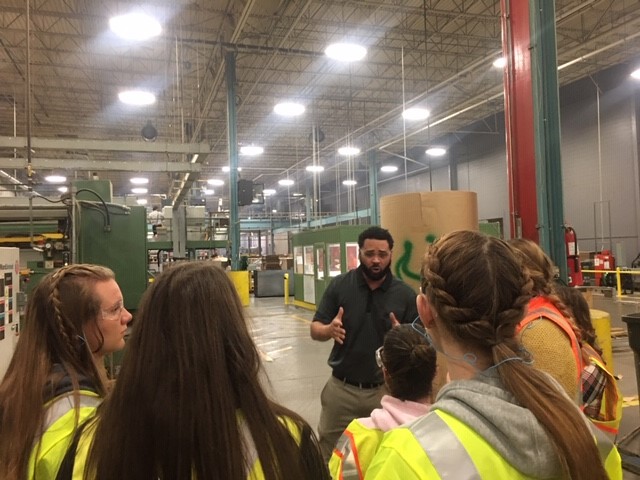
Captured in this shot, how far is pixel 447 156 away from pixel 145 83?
1295cm

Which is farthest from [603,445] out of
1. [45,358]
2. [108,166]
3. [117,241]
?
[108,166]

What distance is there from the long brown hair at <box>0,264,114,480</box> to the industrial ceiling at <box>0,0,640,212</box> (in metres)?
6.07

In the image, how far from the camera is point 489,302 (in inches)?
36.8

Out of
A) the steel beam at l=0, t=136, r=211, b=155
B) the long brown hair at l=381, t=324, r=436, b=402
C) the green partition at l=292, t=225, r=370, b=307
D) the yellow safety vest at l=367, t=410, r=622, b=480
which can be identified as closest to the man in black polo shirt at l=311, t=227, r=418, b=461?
the long brown hair at l=381, t=324, r=436, b=402

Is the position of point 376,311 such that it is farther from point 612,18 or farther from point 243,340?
point 612,18

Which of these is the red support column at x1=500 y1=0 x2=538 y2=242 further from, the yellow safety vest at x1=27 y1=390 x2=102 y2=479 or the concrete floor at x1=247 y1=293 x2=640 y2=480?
the yellow safety vest at x1=27 y1=390 x2=102 y2=479

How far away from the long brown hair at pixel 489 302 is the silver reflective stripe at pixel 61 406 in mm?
915

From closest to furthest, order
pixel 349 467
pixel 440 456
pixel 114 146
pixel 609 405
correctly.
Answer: pixel 440 456 < pixel 349 467 < pixel 609 405 < pixel 114 146

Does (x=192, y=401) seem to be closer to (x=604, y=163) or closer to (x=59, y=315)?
(x=59, y=315)

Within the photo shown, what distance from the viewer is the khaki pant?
8.34ft

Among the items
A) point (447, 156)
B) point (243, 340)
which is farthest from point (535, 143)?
point (447, 156)

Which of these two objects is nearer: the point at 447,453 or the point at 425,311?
the point at 447,453

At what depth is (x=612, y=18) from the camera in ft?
35.8

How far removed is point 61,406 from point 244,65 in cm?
1269
